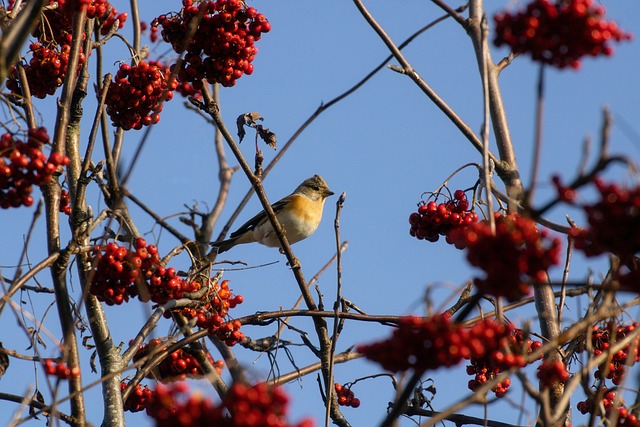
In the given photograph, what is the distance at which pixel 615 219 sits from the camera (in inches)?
89.9

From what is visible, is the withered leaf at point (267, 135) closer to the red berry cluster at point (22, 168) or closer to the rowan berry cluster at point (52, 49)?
the rowan berry cluster at point (52, 49)

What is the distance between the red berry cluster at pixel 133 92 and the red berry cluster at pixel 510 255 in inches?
112

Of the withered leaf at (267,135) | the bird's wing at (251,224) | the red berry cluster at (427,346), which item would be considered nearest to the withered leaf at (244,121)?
the withered leaf at (267,135)

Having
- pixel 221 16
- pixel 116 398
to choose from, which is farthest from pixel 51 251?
pixel 221 16

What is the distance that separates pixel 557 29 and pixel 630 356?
46.5 inches

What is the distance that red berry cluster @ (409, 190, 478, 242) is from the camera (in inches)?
197

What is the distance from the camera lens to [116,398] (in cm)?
446

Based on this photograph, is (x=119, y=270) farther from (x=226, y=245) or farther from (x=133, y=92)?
(x=226, y=245)

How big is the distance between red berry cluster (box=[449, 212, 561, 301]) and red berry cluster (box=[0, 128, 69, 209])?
5.87 ft

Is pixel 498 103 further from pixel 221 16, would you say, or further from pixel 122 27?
pixel 122 27

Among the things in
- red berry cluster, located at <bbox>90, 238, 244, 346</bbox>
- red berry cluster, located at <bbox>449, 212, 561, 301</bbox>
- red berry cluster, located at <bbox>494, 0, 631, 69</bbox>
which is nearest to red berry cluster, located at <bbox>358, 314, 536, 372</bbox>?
red berry cluster, located at <bbox>449, 212, 561, 301</bbox>

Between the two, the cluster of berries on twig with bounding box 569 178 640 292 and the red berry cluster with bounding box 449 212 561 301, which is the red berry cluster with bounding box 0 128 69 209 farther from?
the cluster of berries on twig with bounding box 569 178 640 292

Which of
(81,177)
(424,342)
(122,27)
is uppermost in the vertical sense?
(122,27)

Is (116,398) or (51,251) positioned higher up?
(51,251)
